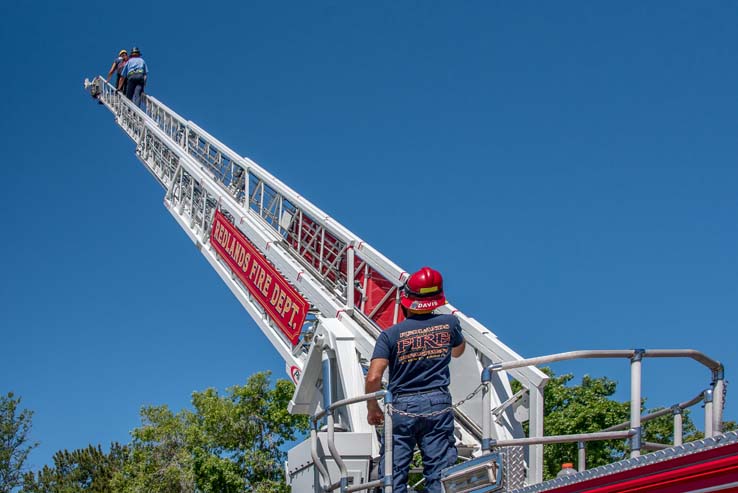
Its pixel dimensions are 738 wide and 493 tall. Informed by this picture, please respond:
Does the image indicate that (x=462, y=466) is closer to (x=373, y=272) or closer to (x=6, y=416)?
(x=373, y=272)

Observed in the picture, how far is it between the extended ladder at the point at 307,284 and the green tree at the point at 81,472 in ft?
102

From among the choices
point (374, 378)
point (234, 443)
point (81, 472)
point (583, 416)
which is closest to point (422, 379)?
point (374, 378)

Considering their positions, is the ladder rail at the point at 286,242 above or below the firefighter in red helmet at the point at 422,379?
above

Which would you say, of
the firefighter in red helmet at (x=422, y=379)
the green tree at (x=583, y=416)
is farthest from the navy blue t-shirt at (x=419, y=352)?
the green tree at (x=583, y=416)

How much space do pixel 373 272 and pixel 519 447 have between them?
4.31m

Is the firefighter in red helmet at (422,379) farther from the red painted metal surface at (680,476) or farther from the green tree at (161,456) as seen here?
the green tree at (161,456)

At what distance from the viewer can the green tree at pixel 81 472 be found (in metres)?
42.4

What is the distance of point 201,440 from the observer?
2786 centimetres

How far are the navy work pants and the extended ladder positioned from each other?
994 millimetres

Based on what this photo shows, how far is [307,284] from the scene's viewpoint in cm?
967

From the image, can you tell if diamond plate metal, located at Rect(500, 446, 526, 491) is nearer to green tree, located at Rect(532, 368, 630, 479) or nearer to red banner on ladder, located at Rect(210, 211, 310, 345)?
red banner on ladder, located at Rect(210, 211, 310, 345)

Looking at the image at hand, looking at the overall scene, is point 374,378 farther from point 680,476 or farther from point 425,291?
point 680,476

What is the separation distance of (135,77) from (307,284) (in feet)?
35.3

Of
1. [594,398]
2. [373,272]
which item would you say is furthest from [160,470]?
[373,272]
